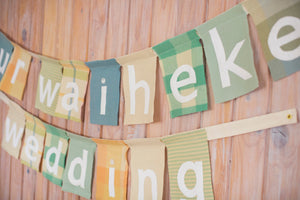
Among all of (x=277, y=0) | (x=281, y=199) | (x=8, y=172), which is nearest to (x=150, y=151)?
(x=281, y=199)

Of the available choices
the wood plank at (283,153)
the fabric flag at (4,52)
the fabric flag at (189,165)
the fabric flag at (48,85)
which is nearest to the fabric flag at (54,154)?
the fabric flag at (48,85)

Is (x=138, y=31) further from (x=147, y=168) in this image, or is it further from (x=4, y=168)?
(x=4, y=168)

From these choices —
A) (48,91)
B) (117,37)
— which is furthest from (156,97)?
(48,91)

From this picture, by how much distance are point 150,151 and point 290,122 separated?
1.62 feet

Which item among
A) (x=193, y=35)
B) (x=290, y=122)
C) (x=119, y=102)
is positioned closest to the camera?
(x=290, y=122)

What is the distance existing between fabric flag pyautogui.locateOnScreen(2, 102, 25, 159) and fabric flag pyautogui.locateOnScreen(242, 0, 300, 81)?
128cm

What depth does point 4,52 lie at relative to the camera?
1.65m

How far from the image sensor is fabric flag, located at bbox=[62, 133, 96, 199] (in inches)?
49.5

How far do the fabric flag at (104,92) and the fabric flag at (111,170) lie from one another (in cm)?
10

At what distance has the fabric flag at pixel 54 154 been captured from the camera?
4.47ft

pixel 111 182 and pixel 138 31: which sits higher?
pixel 138 31

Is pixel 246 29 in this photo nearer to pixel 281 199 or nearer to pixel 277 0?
pixel 277 0

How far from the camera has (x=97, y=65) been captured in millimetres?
1217

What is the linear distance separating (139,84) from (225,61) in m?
0.35
